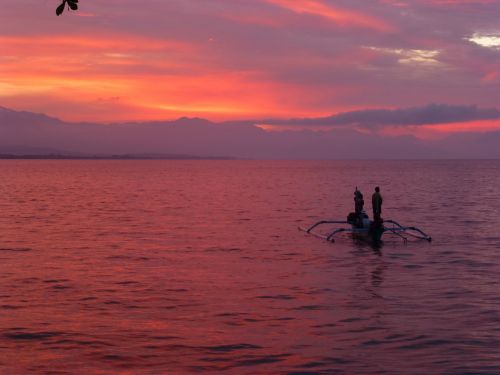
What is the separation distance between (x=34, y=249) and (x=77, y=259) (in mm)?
4024

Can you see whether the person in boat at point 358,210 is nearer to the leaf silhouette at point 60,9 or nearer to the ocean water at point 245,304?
the ocean water at point 245,304

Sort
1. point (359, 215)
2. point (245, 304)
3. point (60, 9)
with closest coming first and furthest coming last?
point (60, 9) → point (245, 304) → point (359, 215)

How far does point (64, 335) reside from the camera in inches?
624

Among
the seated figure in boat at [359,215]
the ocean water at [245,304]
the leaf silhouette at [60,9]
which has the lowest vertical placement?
the ocean water at [245,304]

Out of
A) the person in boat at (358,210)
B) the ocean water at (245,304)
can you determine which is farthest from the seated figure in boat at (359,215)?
the ocean water at (245,304)

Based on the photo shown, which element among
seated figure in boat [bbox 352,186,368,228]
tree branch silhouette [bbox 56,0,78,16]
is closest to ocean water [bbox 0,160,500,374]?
seated figure in boat [bbox 352,186,368,228]

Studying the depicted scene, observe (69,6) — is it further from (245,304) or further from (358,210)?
(358,210)

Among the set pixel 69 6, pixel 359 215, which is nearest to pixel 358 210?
pixel 359 215

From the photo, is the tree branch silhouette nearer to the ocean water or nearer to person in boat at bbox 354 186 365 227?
the ocean water

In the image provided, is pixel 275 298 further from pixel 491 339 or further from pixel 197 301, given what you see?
pixel 491 339

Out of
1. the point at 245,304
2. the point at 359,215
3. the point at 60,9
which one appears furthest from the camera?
the point at 359,215

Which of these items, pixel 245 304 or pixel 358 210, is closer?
pixel 245 304

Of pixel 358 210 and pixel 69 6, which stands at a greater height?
pixel 69 6

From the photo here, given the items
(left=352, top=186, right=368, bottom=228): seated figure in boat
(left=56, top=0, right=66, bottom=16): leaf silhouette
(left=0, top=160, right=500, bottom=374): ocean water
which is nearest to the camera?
(left=56, top=0, right=66, bottom=16): leaf silhouette
